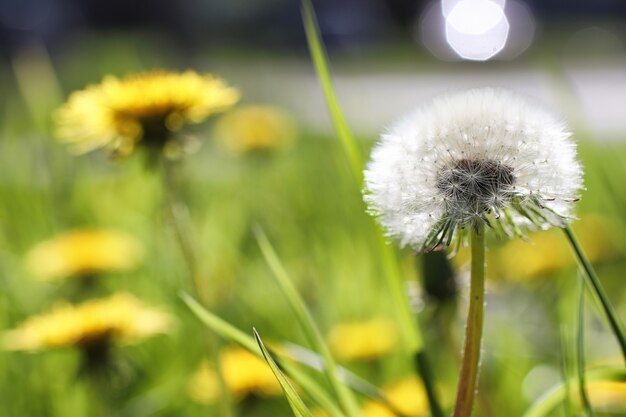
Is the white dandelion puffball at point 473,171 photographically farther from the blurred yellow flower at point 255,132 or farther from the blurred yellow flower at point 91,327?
the blurred yellow flower at point 255,132

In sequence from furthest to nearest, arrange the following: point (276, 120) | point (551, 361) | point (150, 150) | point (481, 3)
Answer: point (481, 3)
point (276, 120)
point (551, 361)
point (150, 150)

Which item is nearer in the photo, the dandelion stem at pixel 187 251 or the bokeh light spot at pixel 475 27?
the dandelion stem at pixel 187 251

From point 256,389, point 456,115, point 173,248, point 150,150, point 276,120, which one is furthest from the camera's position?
point 276,120

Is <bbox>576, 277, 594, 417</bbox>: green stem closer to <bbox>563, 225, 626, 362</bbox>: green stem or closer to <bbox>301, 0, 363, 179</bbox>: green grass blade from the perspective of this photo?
<bbox>563, 225, 626, 362</bbox>: green stem

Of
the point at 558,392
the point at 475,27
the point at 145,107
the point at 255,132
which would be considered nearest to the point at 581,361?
the point at 558,392

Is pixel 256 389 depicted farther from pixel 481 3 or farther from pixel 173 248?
pixel 481 3

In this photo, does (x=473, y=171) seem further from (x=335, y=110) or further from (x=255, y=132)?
(x=255, y=132)

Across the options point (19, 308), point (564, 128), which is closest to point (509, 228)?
point (564, 128)

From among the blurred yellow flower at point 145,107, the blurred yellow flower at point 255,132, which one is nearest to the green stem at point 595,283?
the blurred yellow flower at point 145,107
